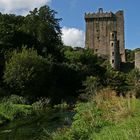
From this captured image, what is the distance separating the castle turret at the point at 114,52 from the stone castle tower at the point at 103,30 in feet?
17.7

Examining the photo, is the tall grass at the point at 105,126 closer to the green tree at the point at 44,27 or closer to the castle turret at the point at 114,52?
the green tree at the point at 44,27

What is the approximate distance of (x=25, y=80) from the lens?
54.2m

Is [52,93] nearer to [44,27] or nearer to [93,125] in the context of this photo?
[44,27]

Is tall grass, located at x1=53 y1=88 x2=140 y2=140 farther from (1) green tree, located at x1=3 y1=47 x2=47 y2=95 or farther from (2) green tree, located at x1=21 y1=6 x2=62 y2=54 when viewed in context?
(2) green tree, located at x1=21 y1=6 x2=62 y2=54

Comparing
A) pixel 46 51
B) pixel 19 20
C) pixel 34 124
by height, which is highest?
pixel 19 20

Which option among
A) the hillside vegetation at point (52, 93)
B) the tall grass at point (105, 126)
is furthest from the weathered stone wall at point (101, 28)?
the tall grass at point (105, 126)

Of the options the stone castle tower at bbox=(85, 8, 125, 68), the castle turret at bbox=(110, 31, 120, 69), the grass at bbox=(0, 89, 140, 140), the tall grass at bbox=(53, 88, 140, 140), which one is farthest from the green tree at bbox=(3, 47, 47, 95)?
the stone castle tower at bbox=(85, 8, 125, 68)

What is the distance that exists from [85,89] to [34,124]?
3227cm

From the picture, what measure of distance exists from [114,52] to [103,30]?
14.2 metres

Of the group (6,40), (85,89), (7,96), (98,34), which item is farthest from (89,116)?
(98,34)

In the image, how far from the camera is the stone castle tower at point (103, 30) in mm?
114938

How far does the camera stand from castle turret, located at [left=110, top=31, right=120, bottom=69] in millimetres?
102812

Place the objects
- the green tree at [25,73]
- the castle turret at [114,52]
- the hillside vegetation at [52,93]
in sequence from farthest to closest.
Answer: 1. the castle turret at [114,52]
2. the green tree at [25,73]
3. the hillside vegetation at [52,93]

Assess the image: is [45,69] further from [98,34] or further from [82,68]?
[98,34]
